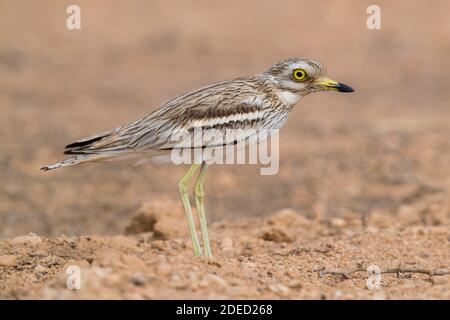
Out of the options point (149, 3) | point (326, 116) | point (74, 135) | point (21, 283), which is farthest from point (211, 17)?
point (21, 283)

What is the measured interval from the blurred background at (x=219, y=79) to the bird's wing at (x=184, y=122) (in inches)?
98.3

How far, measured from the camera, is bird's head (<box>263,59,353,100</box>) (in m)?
6.02

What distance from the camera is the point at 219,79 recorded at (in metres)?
14.3

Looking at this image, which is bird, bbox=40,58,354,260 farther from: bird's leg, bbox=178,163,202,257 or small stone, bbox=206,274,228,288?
small stone, bbox=206,274,228,288

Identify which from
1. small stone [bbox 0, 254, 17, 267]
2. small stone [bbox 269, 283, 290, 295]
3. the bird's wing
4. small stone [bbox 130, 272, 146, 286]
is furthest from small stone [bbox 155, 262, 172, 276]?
small stone [bbox 0, 254, 17, 267]

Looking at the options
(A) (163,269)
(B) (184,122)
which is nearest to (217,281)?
(A) (163,269)

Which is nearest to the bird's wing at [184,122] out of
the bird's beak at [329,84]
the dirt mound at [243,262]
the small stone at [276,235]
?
the bird's beak at [329,84]

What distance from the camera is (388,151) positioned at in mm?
10297

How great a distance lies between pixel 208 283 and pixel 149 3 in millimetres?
14993

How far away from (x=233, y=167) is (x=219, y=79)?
4.40m

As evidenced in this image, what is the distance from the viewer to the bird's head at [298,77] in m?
6.02

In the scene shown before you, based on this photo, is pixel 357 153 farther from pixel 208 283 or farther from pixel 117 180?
pixel 208 283

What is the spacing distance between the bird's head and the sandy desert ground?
119cm

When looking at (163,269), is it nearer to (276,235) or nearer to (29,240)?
(29,240)
